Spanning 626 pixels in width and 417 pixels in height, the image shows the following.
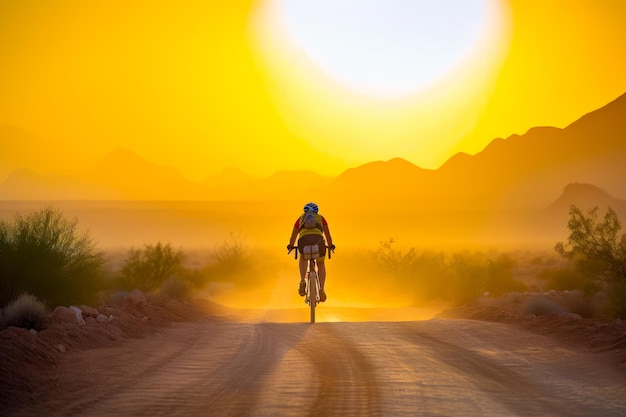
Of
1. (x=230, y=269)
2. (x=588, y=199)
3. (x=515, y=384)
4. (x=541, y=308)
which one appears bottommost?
(x=515, y=384)

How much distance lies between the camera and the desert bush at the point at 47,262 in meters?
23.1

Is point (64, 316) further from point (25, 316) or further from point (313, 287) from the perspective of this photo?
point (313, 287)

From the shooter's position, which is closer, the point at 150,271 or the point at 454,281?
the point at 150,271

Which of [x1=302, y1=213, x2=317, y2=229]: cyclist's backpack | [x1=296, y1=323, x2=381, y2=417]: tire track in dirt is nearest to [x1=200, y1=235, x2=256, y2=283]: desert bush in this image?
[x1=302, y1=213, x2=317, y2=229]: cyclist's backpack

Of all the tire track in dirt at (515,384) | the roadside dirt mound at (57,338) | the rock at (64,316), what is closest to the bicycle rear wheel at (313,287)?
the roadside dirt mound at (57,338)

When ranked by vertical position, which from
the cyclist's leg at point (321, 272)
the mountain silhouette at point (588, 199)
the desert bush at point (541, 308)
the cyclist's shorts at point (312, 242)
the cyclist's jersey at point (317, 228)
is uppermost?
the mountain silhouette at point (588, 199)

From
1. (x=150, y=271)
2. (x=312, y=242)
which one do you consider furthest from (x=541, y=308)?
(x=150, y=271)

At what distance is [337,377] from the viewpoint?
41.3 ft

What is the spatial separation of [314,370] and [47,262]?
1293 cm

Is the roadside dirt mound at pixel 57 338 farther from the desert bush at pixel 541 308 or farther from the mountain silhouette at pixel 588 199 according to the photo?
the mountain silhouette at pixel 588 199

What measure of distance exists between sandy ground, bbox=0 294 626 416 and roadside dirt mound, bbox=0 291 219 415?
1.3 inches

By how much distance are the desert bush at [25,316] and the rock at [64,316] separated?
600 millimetres

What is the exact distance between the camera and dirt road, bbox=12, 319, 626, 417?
35.0ft

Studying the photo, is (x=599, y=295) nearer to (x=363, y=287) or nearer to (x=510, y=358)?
(x=510, y=358)
